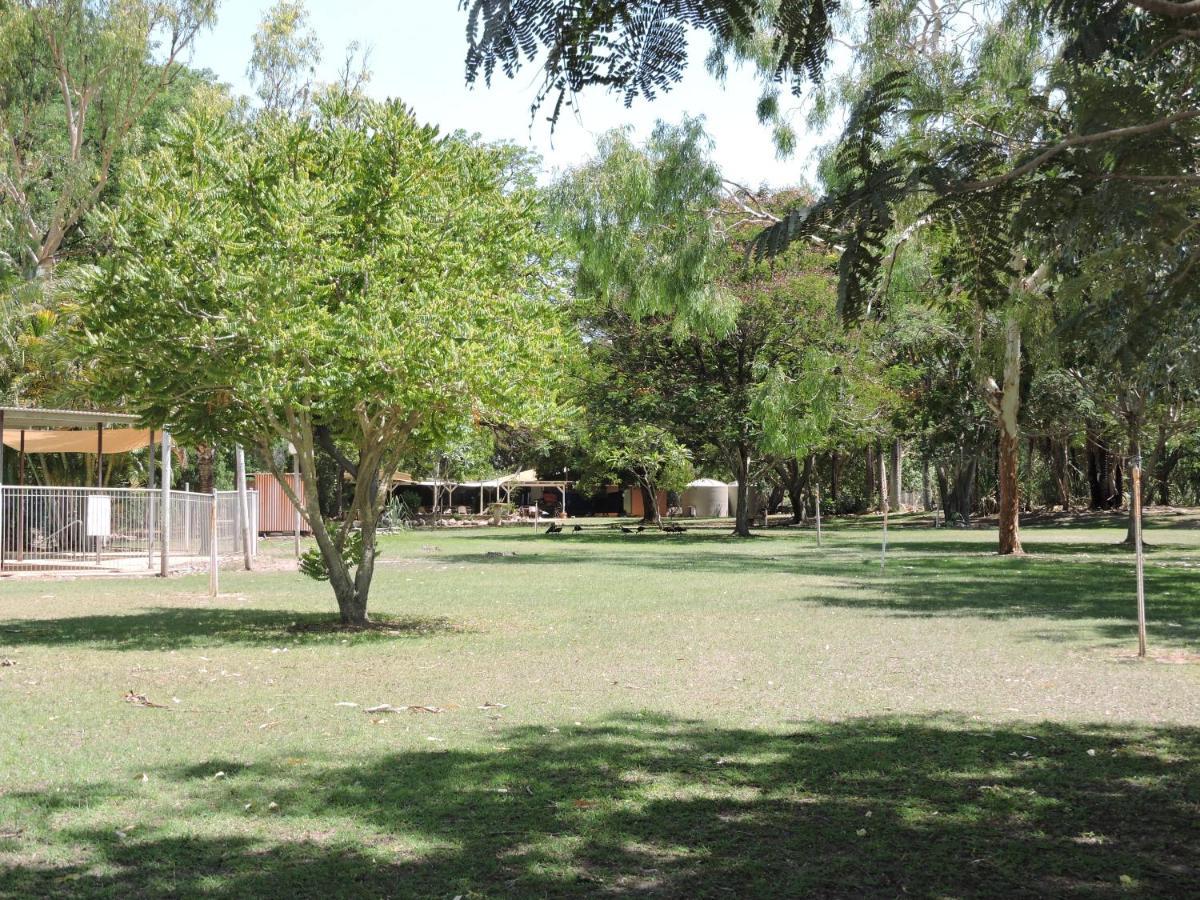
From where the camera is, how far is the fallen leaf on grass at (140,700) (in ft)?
28.8

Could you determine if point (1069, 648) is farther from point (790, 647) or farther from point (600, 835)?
point (600, 835)

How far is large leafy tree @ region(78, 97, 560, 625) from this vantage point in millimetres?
11812

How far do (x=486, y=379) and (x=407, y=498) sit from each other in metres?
47.9

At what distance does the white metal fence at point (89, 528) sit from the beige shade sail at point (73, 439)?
9.63 feet

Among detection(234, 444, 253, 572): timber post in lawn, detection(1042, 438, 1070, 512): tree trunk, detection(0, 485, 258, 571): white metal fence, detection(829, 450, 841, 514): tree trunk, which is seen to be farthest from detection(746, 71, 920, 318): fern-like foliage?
detection(829, 450, 841, 514): tree trunk

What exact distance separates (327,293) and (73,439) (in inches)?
720

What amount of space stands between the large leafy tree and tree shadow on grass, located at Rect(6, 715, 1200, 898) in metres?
5.61

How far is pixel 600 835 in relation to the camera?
5410mm

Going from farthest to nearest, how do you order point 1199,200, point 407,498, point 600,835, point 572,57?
1. point 407,498
2. point 1199,200
3. point 600,835
4. point 572,57

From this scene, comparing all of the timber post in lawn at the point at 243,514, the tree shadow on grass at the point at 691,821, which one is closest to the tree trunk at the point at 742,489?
the timber post in lawn at the point at 243,514

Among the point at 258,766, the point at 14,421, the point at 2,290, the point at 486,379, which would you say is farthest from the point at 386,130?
the point at 2,290

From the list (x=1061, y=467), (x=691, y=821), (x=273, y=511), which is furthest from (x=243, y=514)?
(x=1061, y=467)

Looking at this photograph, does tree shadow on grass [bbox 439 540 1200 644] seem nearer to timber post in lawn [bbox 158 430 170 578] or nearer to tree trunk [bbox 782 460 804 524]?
timber post in lawn [bbox 158 430 170 578]

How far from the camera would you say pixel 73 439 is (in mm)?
28047
